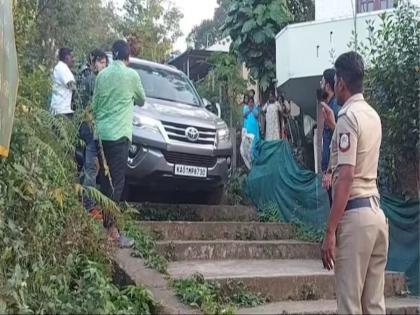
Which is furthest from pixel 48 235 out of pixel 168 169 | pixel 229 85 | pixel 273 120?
pixel 229 85

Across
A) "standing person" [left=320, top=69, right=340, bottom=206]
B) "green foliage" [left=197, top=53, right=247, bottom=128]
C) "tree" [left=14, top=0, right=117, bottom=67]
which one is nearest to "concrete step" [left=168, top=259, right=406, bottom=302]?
"standing person" [left=320, top=69, right=340, bottom=206]

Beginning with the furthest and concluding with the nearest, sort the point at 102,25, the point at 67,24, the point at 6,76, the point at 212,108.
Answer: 1. the point at 102,25
2. the point at 67,24
3. the point at 212,108
4. the point at 6,76

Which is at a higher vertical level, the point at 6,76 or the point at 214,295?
the point at 6,76

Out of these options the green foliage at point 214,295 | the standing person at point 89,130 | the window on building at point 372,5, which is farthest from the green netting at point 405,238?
the window on building at point 372,5

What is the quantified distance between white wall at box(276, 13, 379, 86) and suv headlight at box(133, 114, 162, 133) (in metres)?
3.55

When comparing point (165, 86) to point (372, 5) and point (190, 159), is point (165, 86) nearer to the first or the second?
point (190, 159)

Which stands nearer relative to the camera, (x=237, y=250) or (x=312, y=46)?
(x=237, y=250)

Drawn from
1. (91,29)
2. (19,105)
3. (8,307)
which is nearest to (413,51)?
(19,105)

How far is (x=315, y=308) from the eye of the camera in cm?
540

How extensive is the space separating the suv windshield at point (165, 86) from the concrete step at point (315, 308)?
4.31m

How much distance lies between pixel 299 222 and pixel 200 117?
1941 millimetres

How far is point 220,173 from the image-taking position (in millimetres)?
8680

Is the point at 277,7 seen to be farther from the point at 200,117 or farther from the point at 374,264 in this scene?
the point at 374,264

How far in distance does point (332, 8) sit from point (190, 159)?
19.9 ft
